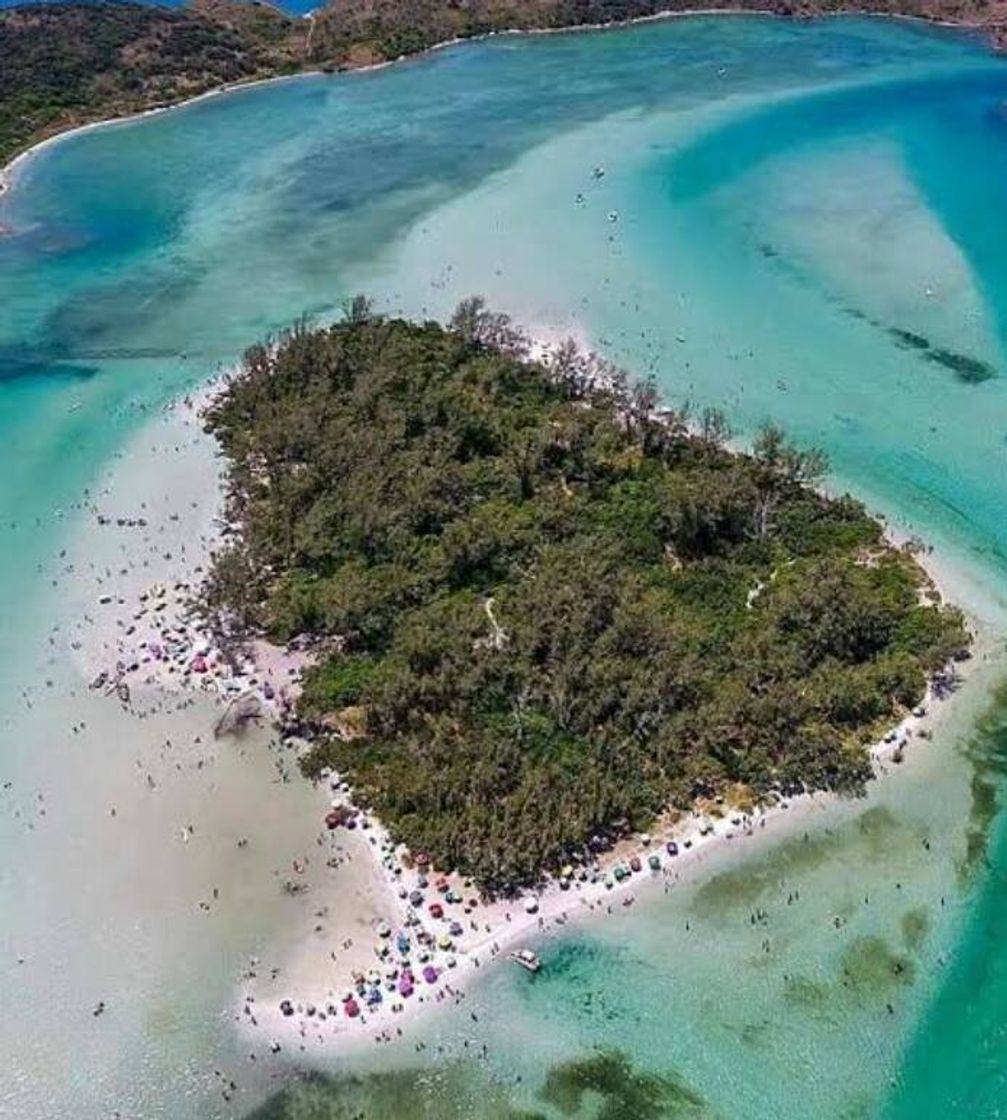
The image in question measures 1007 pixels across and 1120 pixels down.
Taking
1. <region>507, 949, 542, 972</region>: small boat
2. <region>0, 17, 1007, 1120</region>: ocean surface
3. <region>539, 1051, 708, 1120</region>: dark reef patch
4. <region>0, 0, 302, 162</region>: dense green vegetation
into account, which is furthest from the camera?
<region>0, 0, 302, 162</region>: dense green vegetation

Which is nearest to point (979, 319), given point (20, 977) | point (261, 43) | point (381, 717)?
point (381, 717)

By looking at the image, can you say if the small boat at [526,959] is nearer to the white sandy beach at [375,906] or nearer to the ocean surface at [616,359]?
the white sandy beach at [375,906]

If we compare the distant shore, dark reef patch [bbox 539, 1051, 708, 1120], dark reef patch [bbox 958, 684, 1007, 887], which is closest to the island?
the distant shore

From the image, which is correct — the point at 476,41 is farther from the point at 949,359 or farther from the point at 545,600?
the point at 545,600

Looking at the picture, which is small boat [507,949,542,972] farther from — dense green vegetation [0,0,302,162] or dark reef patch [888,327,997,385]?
dense green vegetation [0,0,302,162]

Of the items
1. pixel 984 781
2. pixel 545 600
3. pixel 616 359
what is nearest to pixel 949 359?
pixel 616 359

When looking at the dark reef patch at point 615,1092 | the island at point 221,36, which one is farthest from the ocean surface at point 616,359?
the island at point 221,36
